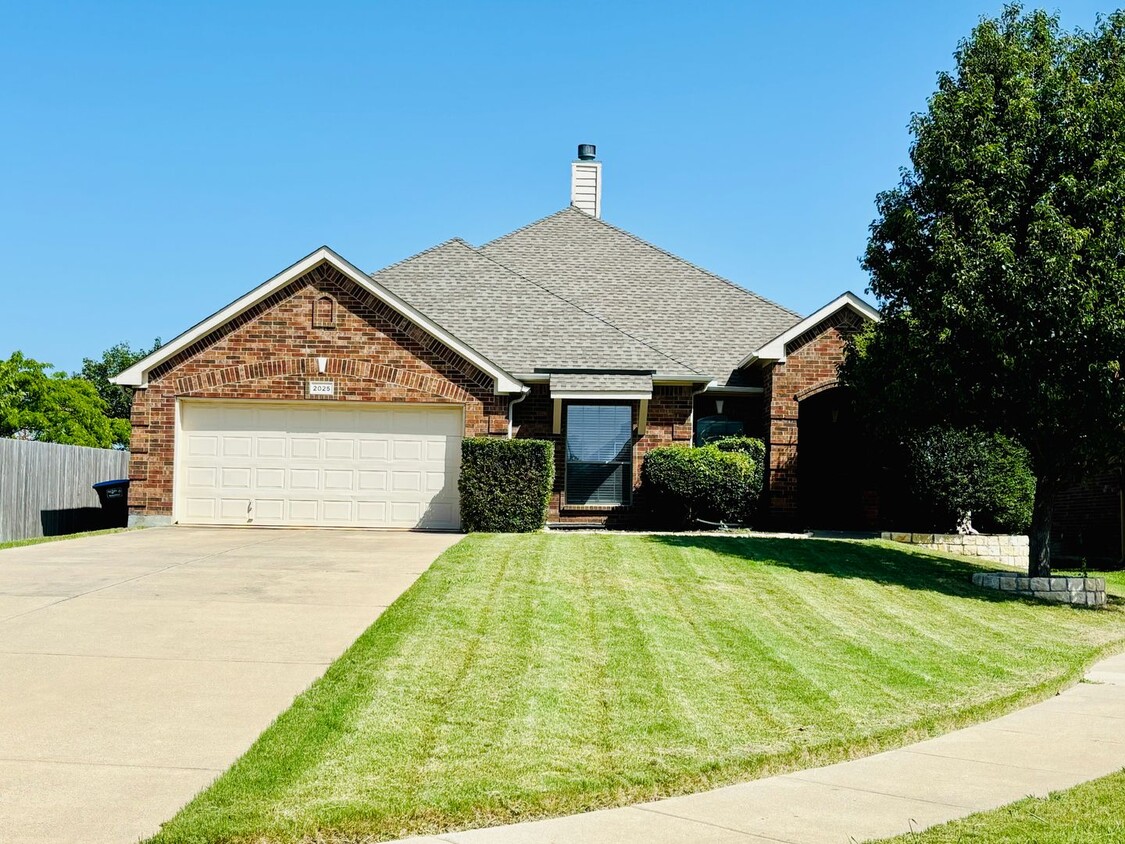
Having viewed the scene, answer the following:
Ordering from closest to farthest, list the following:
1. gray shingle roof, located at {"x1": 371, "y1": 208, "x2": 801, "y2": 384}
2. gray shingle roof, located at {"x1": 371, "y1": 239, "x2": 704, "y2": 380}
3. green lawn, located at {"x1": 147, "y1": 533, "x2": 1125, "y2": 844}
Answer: green lawn, located at {"x1": 147, "y1": 533, "x2": 1125, "y2": 844}
gray shingle roof, located at {"x1": 371, "y1": 239, "x2": 704, "y2": 380}
gray shingle roof, located at {"x1": 371, "y1": 208, "x2": 801, "y2": 384}

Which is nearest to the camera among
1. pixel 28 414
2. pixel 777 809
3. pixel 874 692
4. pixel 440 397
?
pixel 777 809

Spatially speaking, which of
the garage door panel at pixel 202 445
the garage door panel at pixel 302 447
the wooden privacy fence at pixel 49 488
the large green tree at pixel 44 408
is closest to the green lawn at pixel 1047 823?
the garage door panel at pixel 302 447

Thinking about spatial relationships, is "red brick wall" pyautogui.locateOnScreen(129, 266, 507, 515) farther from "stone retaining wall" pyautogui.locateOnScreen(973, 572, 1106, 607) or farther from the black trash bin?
"stone retaining wall" pyautogui.locateOnScreen(973, 572, 1106, 607)

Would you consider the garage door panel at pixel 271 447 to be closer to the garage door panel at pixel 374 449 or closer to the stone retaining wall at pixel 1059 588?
the garage door panel at pixel 374 449

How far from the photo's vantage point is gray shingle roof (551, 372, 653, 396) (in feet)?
65.6

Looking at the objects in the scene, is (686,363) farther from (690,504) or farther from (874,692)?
(874,692)

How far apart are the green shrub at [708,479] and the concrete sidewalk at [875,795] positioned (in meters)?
11.4

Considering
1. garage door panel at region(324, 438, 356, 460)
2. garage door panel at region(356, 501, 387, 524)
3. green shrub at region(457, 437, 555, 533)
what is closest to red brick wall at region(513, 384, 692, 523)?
green shrub at region(457, 437, 555, 533)

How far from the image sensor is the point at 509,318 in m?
22.5

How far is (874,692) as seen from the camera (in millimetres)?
8727

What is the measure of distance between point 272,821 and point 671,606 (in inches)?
273

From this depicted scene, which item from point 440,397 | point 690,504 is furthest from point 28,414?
point 690,504

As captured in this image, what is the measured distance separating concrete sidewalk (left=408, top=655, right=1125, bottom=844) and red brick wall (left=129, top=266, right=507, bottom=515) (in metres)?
12.8

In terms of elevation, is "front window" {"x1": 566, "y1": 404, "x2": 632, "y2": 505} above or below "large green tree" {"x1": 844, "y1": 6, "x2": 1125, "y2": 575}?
below
